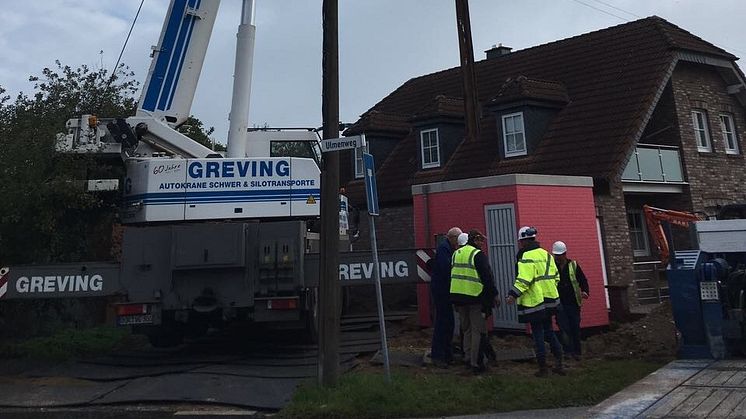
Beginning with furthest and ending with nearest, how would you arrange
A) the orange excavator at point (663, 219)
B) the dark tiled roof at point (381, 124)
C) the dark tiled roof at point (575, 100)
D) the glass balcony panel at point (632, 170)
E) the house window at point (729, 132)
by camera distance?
the dark tiled roof at point (381, 124), the house window at point (729, 132), the glass balcony panel at point (632, 170), the dark tiled roof at point (575, 100), the orange excavator at point (663, 219)

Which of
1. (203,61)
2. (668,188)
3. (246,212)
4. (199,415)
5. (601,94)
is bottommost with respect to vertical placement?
(199,415)

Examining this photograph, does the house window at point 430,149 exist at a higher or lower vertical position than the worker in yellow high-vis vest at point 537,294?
higher

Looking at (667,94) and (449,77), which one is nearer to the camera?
(667,94)

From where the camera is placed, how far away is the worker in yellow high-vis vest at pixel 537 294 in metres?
7.45

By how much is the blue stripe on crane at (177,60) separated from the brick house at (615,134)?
7224mm

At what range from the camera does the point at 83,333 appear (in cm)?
1175

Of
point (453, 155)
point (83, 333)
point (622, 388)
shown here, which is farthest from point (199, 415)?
point (453, 155)

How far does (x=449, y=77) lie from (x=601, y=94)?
7477 millimetres

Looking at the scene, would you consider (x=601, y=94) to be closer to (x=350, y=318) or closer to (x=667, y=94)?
(x=667, y=94)

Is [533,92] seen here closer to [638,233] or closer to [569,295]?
[638,233]

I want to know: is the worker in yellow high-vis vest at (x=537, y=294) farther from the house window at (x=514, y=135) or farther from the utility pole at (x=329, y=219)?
the house window at (x=514, y=135)

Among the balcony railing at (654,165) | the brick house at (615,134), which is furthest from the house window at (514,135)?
the balcony railing at (654,165)

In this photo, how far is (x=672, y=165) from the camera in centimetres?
1669

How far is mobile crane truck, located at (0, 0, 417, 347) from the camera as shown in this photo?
882 cm
